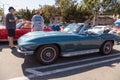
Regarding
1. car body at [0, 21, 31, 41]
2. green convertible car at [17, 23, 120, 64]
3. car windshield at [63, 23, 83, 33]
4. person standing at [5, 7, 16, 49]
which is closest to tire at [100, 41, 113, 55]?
green convertible car at [17, 23, 120, 64]

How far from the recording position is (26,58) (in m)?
6.30

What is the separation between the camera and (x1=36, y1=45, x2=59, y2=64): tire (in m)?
5.46

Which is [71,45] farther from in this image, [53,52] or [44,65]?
[44,65]

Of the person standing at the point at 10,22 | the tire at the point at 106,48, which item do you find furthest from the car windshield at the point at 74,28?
the person standing at the point at 10,22

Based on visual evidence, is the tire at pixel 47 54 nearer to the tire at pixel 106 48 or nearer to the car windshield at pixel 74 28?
the car windshield at pixel 74 28

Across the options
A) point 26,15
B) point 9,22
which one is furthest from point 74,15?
point 9,22

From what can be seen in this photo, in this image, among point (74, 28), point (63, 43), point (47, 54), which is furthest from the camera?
point (74, 28)

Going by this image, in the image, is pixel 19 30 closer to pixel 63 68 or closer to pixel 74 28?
pixel 74 28

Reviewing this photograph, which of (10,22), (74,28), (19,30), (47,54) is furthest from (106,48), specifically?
(19,30)

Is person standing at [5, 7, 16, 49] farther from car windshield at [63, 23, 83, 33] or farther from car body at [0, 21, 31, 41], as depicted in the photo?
car windshield at [63, 23, 83, 33]

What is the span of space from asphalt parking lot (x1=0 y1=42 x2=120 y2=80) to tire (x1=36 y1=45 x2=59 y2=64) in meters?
0.16

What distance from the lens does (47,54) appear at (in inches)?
220

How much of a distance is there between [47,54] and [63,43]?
0.60 m

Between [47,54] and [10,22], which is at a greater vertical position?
[10,22]
